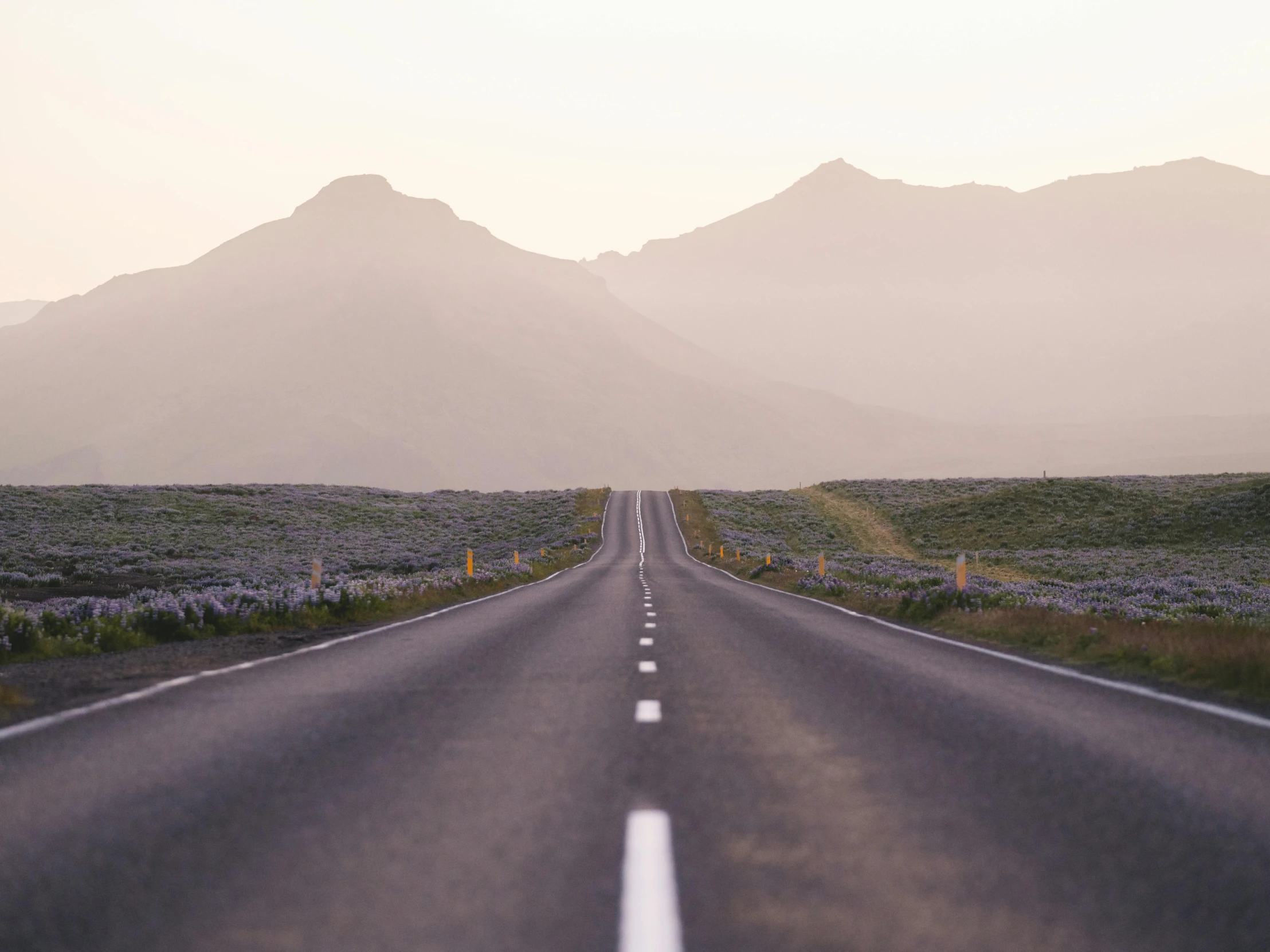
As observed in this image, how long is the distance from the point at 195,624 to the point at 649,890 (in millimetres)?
14320

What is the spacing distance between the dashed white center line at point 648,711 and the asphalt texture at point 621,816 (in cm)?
16

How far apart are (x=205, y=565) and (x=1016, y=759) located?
4668 centimetres

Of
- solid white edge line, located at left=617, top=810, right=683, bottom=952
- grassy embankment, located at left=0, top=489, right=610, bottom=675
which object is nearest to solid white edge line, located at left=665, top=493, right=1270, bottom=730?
solid white edge line, located at left=617, top=810, right=683, bottom=952

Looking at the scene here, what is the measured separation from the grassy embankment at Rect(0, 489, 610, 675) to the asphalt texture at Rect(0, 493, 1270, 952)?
4.02 m

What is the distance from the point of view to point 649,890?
13.7 ft

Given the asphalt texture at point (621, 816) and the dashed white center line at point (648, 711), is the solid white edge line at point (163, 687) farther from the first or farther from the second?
the dashed white center line at point (648, 711)

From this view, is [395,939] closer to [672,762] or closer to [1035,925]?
[1035,925]

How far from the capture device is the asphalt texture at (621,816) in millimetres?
3883

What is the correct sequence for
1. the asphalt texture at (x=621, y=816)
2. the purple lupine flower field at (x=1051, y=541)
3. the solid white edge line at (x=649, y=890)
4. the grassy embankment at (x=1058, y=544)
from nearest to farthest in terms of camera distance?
the solid white edge line at (x=649, y=890)
the asphalt texture at (x=621, y=816)
the grassy embankment at (x=1058, y=544)
the purple lupine flower field at (x=1051, y=541)

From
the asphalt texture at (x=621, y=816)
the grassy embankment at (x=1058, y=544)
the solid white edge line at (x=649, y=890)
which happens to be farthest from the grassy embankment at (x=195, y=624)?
the grassy embankment at (x=1058, y=544)

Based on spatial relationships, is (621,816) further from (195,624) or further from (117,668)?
(195,624)

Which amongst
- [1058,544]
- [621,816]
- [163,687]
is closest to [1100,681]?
[621,816]

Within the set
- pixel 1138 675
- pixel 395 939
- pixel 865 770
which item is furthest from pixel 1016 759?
pixel 1138 675

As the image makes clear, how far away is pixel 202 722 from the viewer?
8.11m
